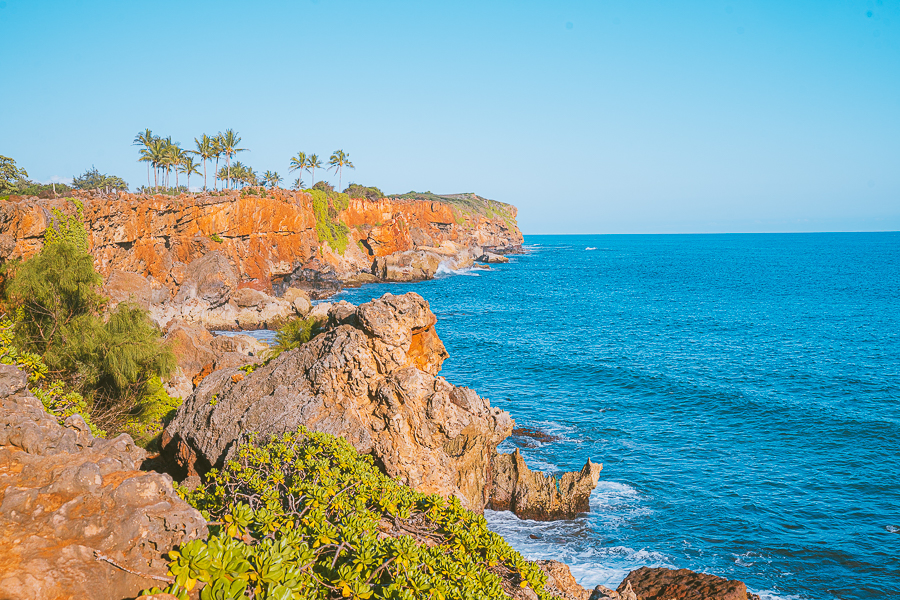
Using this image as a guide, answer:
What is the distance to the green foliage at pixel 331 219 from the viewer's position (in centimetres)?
10381

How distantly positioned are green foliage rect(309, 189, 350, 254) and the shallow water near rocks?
35951 mm

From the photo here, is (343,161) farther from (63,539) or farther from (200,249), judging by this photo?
(63,539)

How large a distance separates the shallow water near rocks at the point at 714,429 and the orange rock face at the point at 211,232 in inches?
1236

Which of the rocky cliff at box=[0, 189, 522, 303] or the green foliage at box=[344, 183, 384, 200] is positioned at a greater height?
the green foliage at box=[344, 183, 384, 200]

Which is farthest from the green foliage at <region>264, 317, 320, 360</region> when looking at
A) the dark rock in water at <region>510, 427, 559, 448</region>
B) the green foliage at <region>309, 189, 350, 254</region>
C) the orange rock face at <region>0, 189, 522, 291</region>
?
the green foliage at <region>309, 189, 350, 254</region>

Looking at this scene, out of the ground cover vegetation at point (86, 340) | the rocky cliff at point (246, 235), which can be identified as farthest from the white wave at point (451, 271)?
the ground cover vegetation at point (86, 340)

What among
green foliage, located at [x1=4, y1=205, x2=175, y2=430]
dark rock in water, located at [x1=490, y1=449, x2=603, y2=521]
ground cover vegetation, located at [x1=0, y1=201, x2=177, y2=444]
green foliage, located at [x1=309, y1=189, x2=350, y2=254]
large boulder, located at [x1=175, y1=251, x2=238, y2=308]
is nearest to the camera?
dark rock in water, located at [x1=490, y1=449, x2=603, y2=521]

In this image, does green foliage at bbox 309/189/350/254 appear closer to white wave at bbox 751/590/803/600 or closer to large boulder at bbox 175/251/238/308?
large boulder at bbox 175/251/238/308

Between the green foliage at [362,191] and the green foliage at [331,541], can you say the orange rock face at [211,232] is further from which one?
the green foliage at [331,541]

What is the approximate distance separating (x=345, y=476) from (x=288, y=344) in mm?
18877

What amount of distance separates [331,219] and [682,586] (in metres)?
100

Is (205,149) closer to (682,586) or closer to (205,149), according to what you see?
(205,149)

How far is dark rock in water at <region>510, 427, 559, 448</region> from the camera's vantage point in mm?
33250

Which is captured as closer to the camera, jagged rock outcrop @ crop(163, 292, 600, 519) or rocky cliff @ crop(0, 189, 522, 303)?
jagged rock outcrop @ crop(163, 292, 600, 519)
